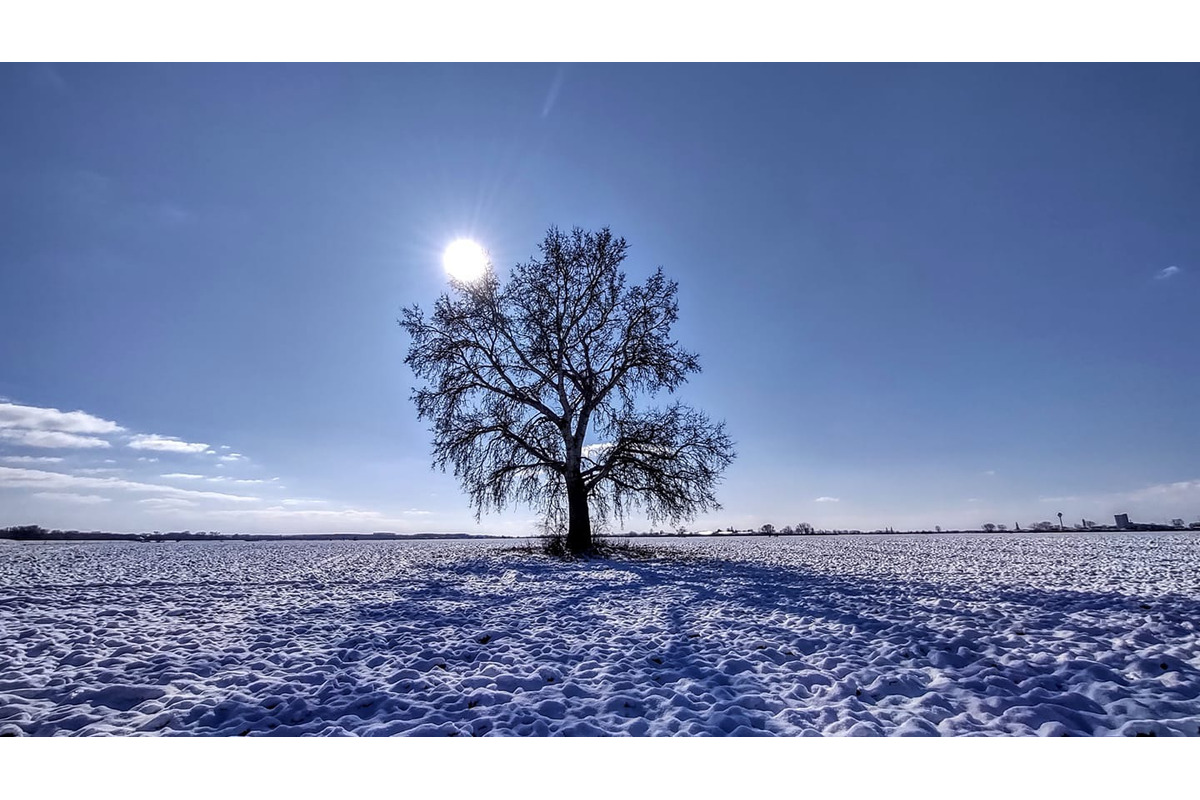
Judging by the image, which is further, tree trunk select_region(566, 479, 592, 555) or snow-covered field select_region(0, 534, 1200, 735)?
tree trunk select_region(566, 479, 592, 555)

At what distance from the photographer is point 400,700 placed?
449cm

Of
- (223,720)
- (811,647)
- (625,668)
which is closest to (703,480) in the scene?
(811,647)

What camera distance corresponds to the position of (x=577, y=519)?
17734 mm

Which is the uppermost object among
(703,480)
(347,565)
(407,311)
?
(407,311)

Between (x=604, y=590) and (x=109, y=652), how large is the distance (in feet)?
24.5

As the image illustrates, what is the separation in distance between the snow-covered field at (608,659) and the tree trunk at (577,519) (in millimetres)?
6994

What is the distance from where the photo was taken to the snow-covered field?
160 inches

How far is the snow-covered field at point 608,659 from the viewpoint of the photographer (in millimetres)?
4074

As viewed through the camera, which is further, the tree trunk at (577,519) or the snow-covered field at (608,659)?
the tree trunk at (577,519)

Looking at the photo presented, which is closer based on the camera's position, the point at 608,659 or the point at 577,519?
the point at 608,659

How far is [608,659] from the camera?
562 cm

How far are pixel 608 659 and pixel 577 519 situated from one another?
12.2 m

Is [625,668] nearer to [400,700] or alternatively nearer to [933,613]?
[400,700]

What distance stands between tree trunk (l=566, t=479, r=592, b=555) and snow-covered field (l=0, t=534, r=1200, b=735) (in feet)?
22.9
